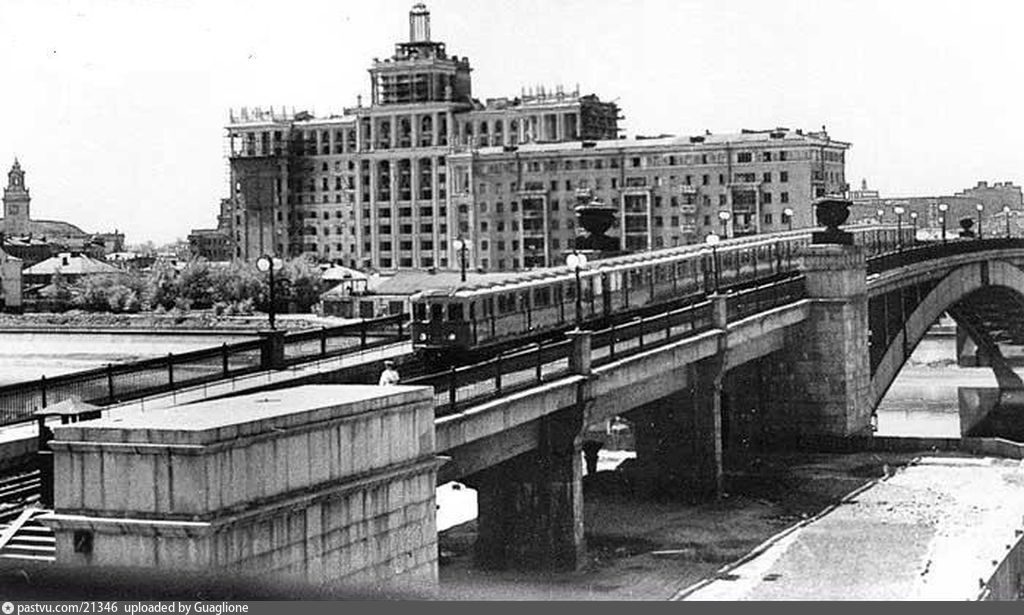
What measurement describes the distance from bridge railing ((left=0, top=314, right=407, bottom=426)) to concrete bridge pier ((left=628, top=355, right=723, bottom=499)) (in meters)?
8.08

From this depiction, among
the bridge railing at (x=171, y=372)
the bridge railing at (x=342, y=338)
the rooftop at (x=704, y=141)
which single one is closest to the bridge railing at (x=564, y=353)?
the bridge railing at (x=342, y=338)

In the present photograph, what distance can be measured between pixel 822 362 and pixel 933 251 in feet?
58.0

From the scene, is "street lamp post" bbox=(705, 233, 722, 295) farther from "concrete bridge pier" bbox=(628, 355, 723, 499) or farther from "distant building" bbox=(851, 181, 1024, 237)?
"distant building" bbox=(851, 181, 1024, 237)

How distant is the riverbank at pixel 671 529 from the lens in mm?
29094

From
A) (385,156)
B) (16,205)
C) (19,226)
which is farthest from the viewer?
(385,156)

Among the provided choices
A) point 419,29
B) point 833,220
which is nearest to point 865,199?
point 419,29

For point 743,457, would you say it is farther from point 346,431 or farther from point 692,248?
point 346,431

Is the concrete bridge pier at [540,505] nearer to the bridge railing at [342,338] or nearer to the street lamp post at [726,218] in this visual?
the bridge railing at [342,338]

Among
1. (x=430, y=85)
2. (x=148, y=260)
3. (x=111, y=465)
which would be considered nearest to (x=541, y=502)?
(x=111, y=465)

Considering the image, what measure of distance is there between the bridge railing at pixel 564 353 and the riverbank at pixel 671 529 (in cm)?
319

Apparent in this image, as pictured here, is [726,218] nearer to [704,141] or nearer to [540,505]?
[540,505]

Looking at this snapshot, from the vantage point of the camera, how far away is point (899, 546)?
33406 millimetres

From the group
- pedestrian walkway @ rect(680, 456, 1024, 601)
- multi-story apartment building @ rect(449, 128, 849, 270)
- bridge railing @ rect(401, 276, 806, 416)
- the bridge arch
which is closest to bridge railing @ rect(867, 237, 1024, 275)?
the bridge arch

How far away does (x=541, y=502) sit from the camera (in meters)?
30.4
